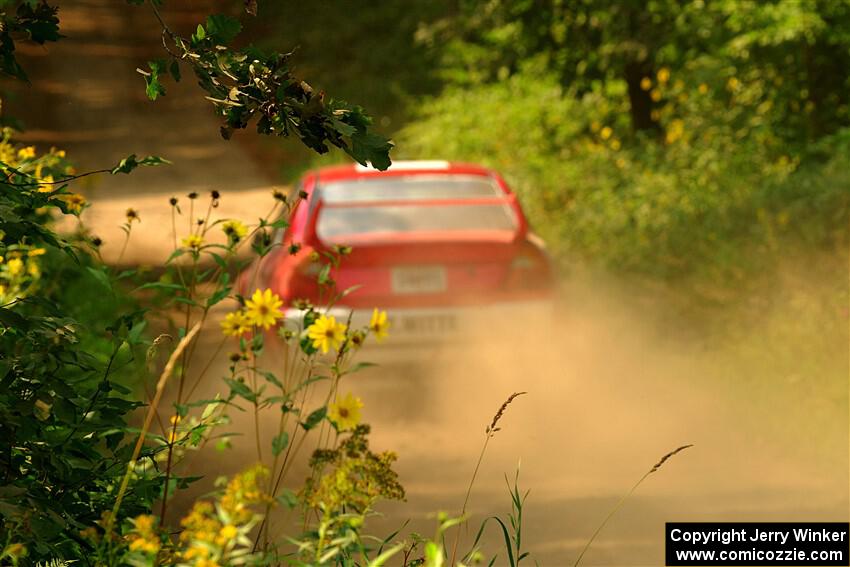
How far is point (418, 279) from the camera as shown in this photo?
30.6 feet

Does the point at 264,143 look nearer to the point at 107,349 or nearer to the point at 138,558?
the point at 107,349

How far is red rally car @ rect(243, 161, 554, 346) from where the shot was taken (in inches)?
365

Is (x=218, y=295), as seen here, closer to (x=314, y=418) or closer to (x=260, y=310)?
Answer: (x=260, y=310)

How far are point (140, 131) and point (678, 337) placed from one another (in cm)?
1942

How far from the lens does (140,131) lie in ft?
93.4

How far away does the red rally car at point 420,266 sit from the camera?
30.4ft

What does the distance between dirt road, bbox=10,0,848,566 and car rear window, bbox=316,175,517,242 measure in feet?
2.70

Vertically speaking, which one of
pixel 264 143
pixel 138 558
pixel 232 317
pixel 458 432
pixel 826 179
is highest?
pixel 264 143

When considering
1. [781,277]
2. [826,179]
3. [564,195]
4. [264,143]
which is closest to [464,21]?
[564,195]

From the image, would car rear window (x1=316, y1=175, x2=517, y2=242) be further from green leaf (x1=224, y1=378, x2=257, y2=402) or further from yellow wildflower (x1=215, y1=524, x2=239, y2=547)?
yellow wildflower (x1=215, y1=524, x2=239, y2=547)

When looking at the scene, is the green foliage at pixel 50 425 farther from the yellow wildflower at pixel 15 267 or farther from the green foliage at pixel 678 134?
the green foliage at pixel 678 134
